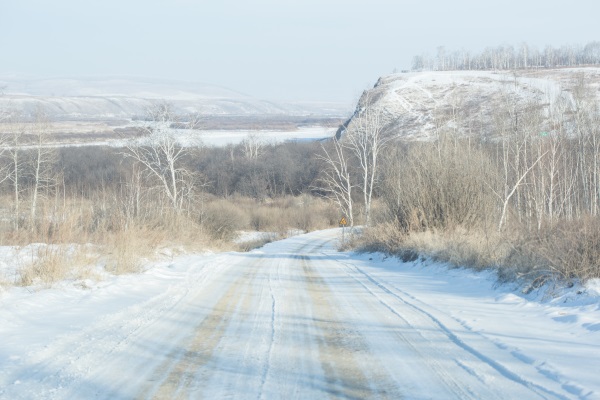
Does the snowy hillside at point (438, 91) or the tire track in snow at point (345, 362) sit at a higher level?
the snowy hillside at point (438, 91)

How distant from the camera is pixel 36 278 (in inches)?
436

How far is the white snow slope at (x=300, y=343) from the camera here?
5266 mm

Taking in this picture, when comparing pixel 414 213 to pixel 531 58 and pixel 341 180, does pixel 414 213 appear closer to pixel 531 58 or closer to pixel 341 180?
pixel 341 180

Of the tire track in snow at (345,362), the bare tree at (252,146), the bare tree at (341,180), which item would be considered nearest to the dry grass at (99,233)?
the tire track in snow at (345,362)

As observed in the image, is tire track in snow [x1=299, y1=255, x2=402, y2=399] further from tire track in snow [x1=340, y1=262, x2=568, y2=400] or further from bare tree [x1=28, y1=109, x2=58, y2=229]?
bare tree [x1=28, y1=109, x2=58, y2=229]

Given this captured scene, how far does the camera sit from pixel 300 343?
6.98 meters

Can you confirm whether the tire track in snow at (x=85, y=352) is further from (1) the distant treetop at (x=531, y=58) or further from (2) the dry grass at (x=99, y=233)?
(1) the distant treetop at (x=531, y=58)

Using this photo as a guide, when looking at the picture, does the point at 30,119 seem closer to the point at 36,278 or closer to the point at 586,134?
the point at 36,278

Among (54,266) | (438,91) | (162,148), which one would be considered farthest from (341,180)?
(438,91)

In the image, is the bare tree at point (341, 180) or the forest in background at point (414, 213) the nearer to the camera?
the forest in background at point (414, 213)

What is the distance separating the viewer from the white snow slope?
5266 mm

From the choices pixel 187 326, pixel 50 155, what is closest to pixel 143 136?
pixel 50 155

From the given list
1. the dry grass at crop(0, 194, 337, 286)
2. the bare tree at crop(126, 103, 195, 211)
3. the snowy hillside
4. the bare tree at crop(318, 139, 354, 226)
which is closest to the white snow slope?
the dry grass at crop(0, 194, 337, 286)

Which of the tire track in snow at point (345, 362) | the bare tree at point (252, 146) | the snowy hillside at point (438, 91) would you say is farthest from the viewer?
the bare tree at point (252, 146)
